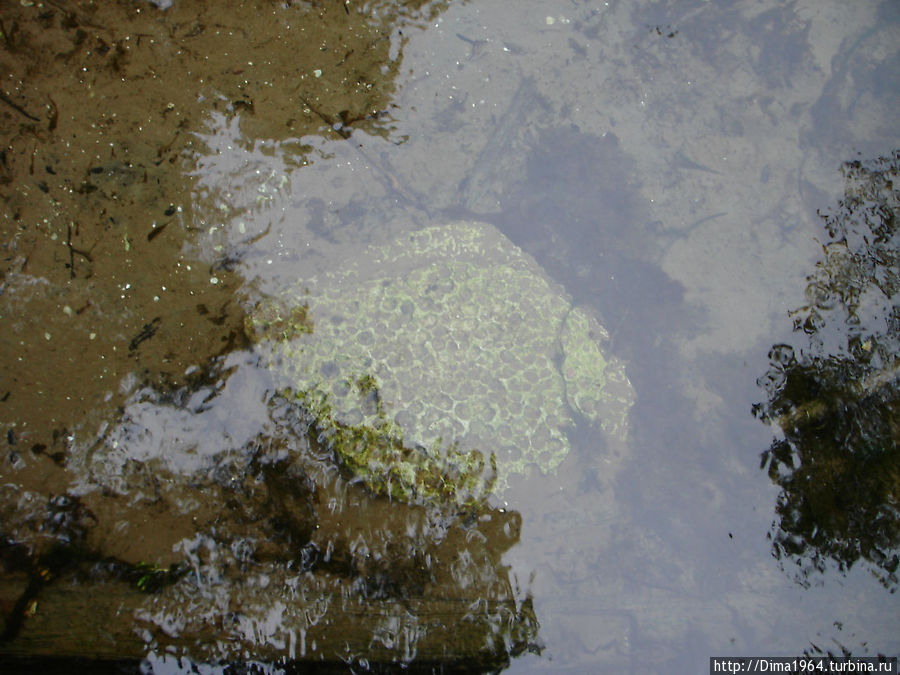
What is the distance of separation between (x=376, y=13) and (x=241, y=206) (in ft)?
3.45

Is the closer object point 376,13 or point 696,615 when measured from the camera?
point 696,615

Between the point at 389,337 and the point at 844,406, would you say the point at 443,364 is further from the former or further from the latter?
the point at 844,406

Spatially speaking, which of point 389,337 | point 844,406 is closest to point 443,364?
point 389,337

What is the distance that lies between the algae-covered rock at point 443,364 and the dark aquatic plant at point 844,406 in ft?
2.27

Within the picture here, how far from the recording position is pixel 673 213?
7.57 ft

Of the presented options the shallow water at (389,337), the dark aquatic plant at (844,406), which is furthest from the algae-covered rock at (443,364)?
the dark aquatic plant at (844,406)

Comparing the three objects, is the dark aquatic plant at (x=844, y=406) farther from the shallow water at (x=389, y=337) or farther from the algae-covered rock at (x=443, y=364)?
the algae-covered rock at (x=443, y=364)

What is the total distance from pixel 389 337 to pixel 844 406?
187 centimetres

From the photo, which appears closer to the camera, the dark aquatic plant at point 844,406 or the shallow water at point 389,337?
the shallow water at point 389,337

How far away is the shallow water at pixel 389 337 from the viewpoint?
6.61 feet

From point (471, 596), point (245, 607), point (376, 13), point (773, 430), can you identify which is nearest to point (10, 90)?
point (376, 13)

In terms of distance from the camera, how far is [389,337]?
2156 mm

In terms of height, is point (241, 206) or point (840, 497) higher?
point (241, 206)

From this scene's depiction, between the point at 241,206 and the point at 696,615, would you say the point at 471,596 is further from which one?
the point at 241,206
